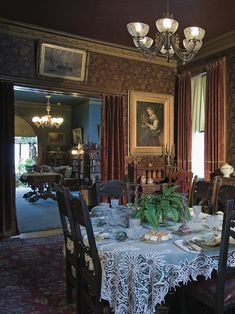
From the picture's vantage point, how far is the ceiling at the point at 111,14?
13.0 feet

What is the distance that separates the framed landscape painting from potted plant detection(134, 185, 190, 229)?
3.29 meters

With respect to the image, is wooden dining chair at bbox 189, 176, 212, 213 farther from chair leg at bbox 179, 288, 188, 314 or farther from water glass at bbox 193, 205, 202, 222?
chair leg at bbox 179, 288, 188, 314

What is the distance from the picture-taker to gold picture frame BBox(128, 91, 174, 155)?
19.2ft

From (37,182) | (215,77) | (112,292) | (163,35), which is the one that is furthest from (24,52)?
(37,182)

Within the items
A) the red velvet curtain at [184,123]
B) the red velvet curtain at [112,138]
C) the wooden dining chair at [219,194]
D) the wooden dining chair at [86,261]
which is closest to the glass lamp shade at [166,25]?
the wooden dining chair at [219,194]

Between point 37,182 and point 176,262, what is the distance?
24.3 ft

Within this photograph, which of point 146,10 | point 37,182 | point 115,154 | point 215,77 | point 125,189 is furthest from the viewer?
point 37,182

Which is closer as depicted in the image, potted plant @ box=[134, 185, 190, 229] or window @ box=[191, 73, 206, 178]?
potted plant @ box=[134, 185, 190, 229]

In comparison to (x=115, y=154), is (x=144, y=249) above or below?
below

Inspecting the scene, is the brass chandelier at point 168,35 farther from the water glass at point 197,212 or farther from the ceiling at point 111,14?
the water glass at point 197,212

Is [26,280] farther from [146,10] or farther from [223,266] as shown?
[146,10]

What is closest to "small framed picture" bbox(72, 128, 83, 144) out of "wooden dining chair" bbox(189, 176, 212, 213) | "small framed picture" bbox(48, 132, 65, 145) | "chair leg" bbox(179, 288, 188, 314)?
"small framed picture" bbox(48, 132, 65, 145)

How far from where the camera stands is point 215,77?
5.23 m

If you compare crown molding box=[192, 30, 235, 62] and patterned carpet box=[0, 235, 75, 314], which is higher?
crown molding box=[192, 30, 235, 62]
